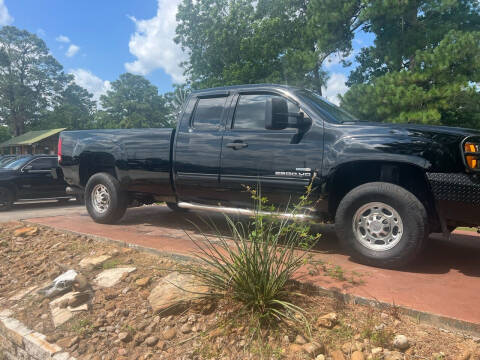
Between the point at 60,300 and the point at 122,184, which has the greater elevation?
the point at 122,184

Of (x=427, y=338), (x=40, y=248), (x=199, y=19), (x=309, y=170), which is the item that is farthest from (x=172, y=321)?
(x=199, y=19)

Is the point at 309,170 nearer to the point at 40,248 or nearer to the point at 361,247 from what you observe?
the point at 361,247

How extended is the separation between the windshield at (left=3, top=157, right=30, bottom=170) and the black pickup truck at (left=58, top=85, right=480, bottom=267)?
6.31 metres

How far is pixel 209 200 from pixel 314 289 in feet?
6.71

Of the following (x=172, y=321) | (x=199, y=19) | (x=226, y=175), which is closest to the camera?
(x=172, y=321)

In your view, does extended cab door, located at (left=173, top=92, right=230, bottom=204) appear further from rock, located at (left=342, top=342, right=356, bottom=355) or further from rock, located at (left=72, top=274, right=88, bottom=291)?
rock, located at (left=342, top=342, right=356, bottom=355)

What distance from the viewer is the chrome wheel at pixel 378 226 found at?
3.10 m

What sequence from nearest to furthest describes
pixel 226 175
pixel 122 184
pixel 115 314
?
1. pixel 115 314
2. pixel 226 175
3. pixel 122 184

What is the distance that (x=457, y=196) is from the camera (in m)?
2.85

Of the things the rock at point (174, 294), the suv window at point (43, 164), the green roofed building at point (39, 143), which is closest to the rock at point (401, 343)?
the rock at point (174, 294)

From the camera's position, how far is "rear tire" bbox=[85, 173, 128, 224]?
5.02m

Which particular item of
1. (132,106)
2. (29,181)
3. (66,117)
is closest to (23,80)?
(66,117)

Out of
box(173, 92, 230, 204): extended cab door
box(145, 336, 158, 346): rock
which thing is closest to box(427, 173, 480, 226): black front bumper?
Result: box(173, 92, 230, 204): extended cab door

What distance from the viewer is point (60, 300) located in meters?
2.97
